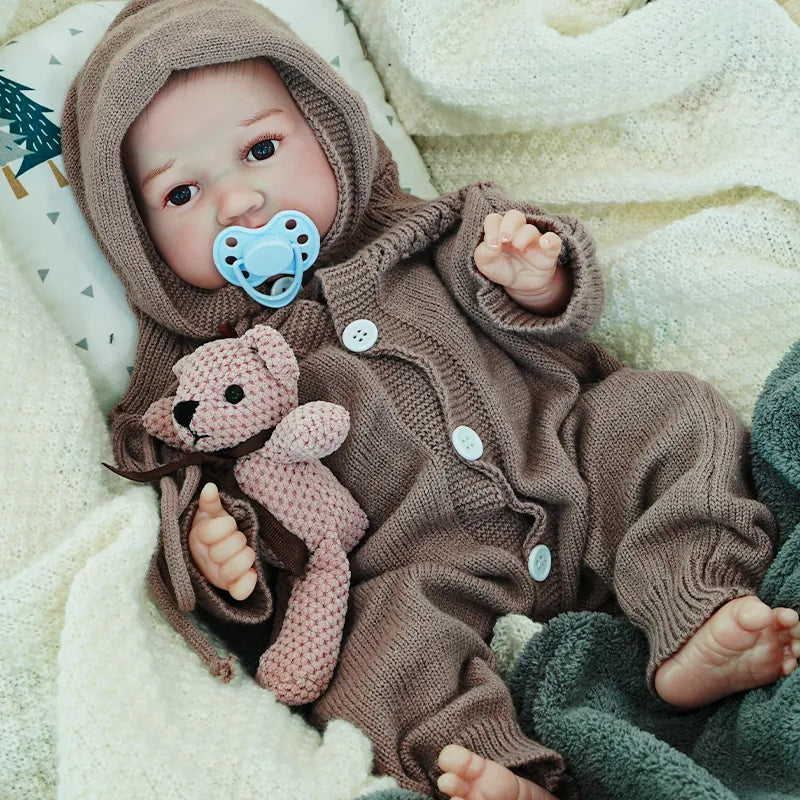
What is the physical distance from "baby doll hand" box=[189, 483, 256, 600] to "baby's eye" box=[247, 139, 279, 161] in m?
0.42

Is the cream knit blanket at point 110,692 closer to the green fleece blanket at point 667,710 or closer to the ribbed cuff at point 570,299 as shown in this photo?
the green fleece blanket at point 667,710

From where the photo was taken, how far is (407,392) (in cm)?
119

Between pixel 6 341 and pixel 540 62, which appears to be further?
pixel 540 62

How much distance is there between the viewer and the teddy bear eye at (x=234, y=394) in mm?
1045

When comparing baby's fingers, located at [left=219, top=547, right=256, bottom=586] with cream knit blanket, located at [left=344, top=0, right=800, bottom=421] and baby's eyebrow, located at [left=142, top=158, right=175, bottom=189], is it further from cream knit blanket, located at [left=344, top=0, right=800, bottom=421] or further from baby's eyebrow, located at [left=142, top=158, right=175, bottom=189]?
cream knit blanket, located at [left=344, top=0, right=800, bottom=421]

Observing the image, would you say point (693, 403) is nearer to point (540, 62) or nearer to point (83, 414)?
point (540, 62)

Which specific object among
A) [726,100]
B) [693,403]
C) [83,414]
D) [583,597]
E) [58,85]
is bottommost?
[583,597]

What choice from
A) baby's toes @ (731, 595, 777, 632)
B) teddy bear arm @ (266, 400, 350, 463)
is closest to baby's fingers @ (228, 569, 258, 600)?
teddy bear arm @ (266, 400, 350, 463)

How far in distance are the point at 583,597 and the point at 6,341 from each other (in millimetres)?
775

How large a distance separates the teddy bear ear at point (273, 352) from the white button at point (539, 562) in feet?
1.18

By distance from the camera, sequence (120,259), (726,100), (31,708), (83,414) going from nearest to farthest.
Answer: (31,708) < (83,414) < (120,259) < (726,100)

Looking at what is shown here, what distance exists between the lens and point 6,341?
1099mm

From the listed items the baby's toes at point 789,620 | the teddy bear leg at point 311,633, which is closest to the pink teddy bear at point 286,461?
the teddy bear leg at point 311,633

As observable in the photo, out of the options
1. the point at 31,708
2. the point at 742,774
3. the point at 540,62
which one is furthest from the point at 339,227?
the point at 742,774
